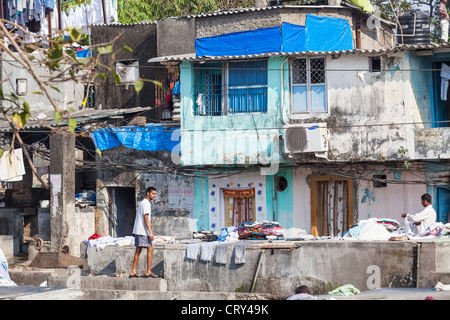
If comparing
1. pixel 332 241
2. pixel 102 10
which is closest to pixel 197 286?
pixel 332 241

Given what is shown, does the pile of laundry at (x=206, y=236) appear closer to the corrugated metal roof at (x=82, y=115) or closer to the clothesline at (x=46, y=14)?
the corrugated metal roof at (x=82, y=115)

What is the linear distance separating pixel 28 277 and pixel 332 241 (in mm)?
7140

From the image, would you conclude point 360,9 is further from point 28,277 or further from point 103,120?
point 28,277

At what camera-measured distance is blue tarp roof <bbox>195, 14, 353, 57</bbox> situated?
20.4 meters

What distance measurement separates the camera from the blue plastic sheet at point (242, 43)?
67.3 feet

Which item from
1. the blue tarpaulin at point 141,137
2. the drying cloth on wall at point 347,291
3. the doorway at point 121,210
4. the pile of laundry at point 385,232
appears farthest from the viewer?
the doorway at point 121,210

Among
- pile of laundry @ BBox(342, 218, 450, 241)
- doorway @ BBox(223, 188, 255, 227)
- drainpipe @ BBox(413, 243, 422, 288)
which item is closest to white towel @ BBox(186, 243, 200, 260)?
pile of laundry @ BBox(342, 218, 450, 241)

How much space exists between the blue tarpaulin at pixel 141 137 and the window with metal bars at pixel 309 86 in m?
3.63

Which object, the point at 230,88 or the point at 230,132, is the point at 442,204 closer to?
the point at 230,132

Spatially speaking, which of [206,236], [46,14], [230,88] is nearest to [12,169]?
[46,14]

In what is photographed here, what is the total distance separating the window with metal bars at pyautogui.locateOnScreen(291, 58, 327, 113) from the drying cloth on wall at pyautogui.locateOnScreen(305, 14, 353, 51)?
197 cm

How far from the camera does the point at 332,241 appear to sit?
1312 cm

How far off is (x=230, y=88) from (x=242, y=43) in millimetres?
2287

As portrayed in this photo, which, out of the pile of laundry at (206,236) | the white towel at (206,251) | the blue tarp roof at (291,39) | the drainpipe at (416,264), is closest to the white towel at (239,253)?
the white towel at (206,251)
